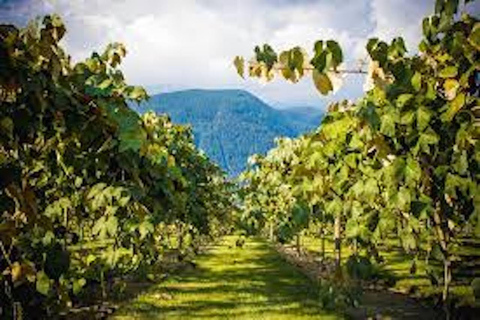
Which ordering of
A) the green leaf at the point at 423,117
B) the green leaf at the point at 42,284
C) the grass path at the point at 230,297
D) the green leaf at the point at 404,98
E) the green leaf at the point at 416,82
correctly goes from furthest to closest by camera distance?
1. the grass path at the point at 230,297
2. the green leaf at the point at 423,117
3. the green leaf at the point at 404,98
4. the green leaf at the point at 416,82
5. the green leaf at the point at 42,284

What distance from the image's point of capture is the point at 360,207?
6.40 m

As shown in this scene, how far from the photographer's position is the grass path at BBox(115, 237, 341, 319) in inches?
650

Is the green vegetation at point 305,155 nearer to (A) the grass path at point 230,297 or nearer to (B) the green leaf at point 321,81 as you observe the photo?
(B) the green leaf at point 321,81

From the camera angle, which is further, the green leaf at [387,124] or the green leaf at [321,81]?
the green leaf at [387,124]

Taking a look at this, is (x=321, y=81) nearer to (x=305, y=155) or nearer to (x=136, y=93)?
(x=136, y=93)

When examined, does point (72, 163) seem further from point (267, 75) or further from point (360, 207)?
point (360, 207)

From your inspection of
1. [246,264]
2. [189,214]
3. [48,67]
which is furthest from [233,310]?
[246,264]

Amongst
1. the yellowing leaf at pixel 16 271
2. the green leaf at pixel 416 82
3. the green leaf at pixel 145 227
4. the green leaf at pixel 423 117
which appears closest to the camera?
the yellowing leaf at pixel 16 271

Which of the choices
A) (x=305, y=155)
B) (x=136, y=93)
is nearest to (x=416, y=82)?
(x=136, y=93)

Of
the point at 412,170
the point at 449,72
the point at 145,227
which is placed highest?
the point at 449,72

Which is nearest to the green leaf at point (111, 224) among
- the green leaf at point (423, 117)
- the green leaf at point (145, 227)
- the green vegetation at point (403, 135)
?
the green leaf at point (145, 227)

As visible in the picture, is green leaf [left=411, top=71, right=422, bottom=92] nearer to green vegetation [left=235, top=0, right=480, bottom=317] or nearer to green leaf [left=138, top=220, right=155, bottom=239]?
green vegetation [left=235, top=0, right=480, bottom=317]

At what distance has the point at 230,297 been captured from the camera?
19984 mm

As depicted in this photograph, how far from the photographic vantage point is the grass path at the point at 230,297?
16500mm
